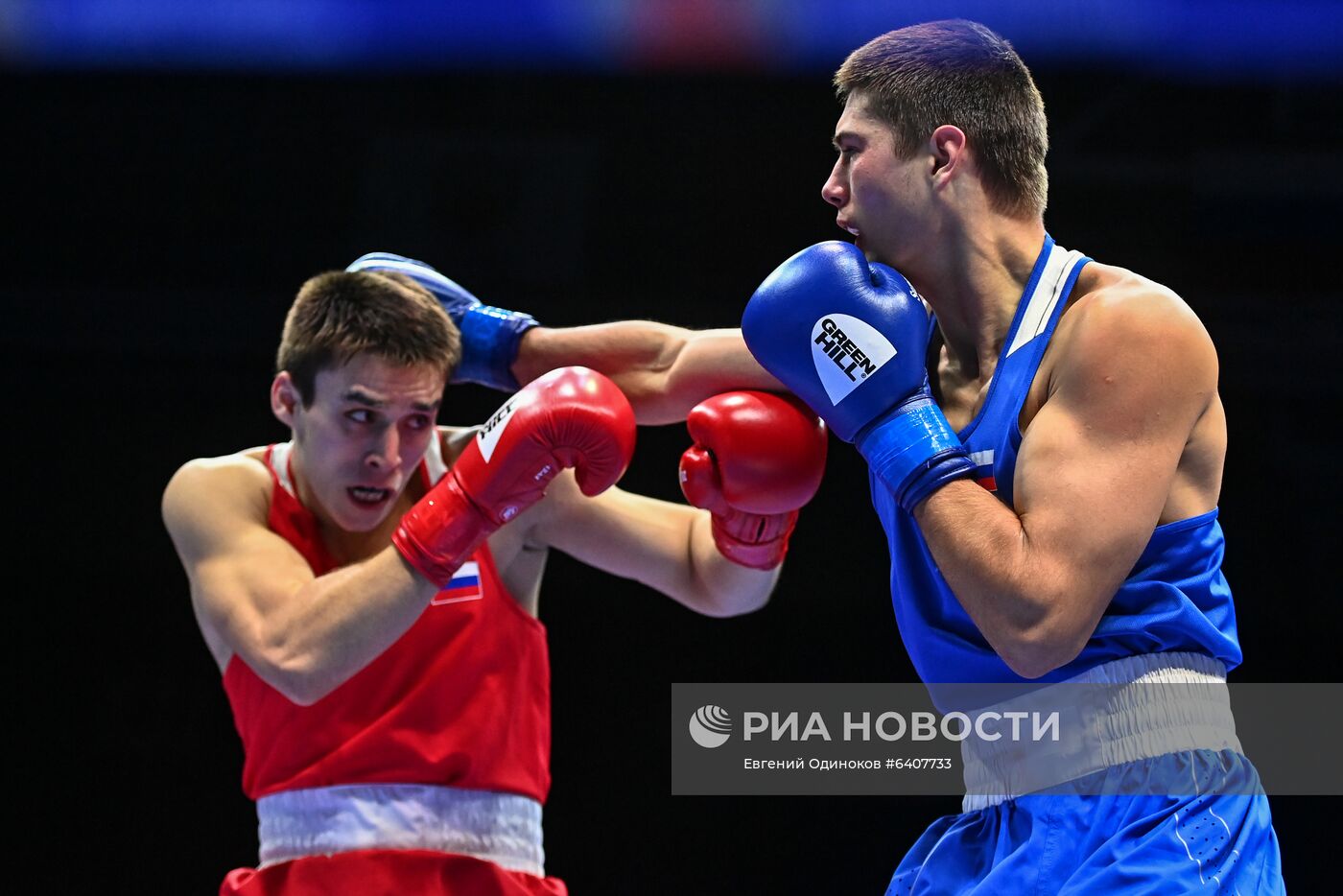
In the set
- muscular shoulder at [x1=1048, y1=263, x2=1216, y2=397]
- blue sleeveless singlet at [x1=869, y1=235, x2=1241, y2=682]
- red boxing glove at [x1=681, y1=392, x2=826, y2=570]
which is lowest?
blue sleeveless singlet at [x1=869, y1=235, x2=1241, y2=682]

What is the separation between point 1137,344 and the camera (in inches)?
78.6

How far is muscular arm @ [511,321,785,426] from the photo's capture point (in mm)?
3096

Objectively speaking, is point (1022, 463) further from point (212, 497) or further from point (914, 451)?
point (212, 497)

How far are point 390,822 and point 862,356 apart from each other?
153 cm

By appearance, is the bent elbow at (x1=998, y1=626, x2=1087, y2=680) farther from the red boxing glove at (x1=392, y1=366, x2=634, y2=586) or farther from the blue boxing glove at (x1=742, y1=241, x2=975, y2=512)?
Answer: the red boxing glove at (x1=392, y1=366, x2=634, y2=586)

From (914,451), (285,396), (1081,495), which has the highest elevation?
(285,396)

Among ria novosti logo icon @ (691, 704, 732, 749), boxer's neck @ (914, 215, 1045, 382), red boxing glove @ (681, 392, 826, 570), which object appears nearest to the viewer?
boxer's neck @ (914, 215, 1045, 382)

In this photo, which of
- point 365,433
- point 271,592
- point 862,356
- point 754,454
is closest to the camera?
point 862,356

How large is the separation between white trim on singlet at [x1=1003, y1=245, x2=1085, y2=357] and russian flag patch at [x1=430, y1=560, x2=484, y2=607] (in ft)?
4.88

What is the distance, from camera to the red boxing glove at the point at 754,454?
2.64 m

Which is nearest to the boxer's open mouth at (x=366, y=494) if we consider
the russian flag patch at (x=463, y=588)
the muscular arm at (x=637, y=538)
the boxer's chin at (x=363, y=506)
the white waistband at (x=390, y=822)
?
the boxer's chin at (x=363, y=506)

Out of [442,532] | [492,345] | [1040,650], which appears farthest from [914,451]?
[492,345]

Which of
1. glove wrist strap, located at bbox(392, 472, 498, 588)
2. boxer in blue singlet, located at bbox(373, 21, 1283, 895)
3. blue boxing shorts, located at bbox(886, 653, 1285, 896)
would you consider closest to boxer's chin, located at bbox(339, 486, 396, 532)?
glove wrist strap, located at bbox(392, 472, 498, 588)

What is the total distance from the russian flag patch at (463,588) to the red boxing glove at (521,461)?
1.11ft
